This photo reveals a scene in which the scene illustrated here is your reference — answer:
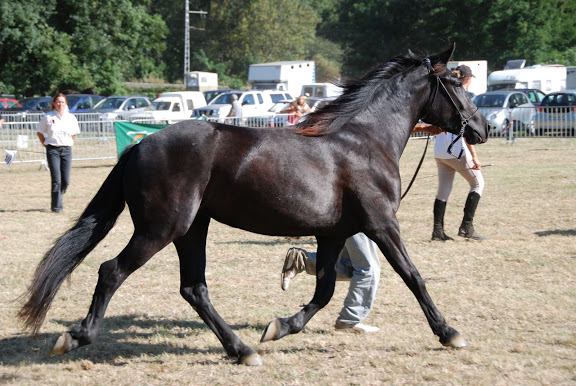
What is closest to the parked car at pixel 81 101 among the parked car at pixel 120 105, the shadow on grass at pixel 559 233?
the parked car at pixel 120 105

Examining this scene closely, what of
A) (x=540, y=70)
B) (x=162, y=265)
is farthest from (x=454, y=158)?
(x=540, y=70)

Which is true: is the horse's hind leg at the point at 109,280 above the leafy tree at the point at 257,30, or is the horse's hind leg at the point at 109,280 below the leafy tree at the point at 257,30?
below

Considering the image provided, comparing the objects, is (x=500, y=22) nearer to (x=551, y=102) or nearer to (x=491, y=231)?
(x=551, y=102)

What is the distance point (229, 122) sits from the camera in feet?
78.2

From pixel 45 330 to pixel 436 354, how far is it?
3165 mm

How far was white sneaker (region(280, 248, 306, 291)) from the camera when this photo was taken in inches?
245

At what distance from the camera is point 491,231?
10.3 m

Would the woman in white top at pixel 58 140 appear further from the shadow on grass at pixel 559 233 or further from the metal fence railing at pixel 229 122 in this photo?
the metal fence railing at pixel 229 122

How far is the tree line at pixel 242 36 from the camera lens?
127 ft

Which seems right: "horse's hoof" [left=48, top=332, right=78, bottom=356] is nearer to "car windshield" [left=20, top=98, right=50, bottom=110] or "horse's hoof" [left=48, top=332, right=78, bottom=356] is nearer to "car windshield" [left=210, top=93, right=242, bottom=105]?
"car windshield" [left=210, top=93, right=242, bottom=105]

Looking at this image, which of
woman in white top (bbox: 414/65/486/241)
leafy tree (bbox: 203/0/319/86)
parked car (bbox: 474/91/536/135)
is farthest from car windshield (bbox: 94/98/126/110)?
leafy tree (bbox: 203/0/319/86)

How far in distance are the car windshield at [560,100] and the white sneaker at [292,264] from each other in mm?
22908

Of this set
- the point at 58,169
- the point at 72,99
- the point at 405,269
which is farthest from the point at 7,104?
the point at 405,269

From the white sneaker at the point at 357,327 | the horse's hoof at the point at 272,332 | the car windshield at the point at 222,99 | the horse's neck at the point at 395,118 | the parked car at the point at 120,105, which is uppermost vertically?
the horse's neck at the point at 395,118
